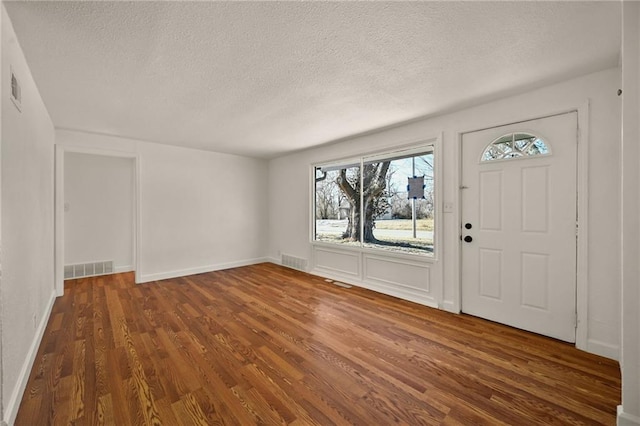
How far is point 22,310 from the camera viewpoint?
197 centimetres

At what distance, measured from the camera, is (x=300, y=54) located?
201 cm

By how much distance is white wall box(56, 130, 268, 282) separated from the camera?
15.0ft

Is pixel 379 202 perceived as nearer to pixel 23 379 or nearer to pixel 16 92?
pixel 16 92

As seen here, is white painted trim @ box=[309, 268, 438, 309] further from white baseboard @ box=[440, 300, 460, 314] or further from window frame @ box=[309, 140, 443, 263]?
window frame @ box=[309, 140, 443, 263]

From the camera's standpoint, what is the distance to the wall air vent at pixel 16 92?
177cm

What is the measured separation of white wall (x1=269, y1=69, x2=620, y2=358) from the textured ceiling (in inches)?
7.1

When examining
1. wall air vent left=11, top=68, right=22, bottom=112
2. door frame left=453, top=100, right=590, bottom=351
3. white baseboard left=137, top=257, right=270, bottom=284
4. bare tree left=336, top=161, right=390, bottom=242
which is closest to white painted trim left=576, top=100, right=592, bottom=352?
door frame left=453, top=100, right=590, bottom=351

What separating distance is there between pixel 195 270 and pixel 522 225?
5.14m

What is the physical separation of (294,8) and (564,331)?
11.4ft

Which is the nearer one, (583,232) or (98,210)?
(583,232)

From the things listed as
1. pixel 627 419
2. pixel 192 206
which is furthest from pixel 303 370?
pixel 192 206

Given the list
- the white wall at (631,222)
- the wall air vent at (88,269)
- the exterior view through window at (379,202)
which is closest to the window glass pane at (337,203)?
the exterior view through window at (379,202)

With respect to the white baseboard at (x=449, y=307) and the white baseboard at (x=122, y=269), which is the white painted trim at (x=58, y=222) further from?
the white baseboard at (x=449, y=307)

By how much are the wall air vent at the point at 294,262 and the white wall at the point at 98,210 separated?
3027 millimetres
